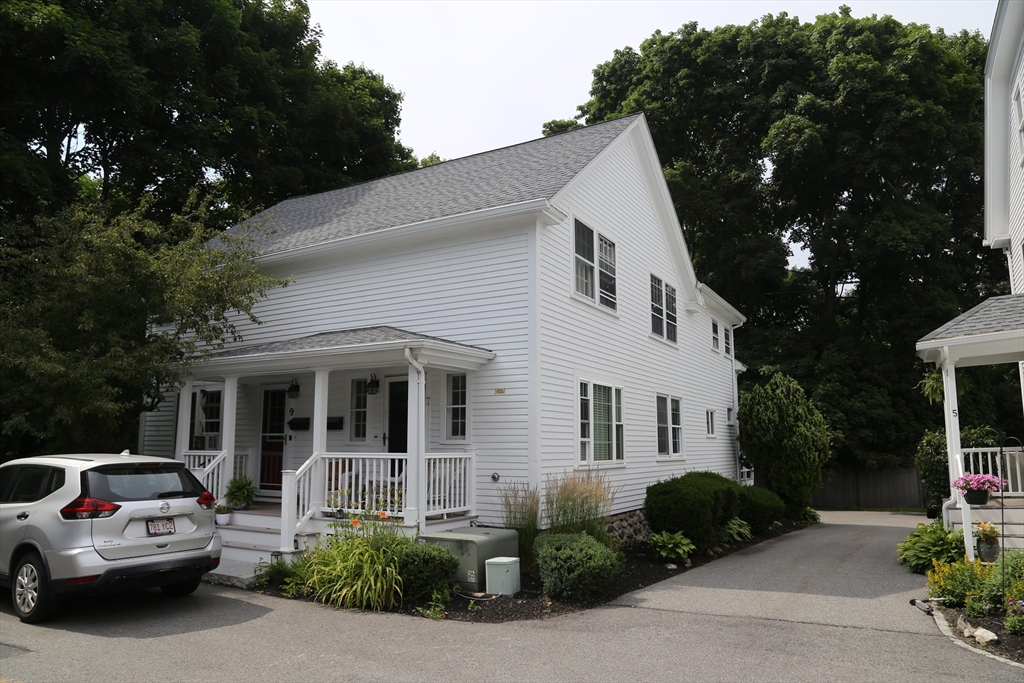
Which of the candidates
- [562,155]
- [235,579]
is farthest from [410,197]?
[235,579]

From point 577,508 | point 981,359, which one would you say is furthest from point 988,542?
point 577,508

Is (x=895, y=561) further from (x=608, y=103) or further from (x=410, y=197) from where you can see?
(x=608, y=103)

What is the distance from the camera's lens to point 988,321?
10195mm

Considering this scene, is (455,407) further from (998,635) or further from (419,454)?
(998,635)

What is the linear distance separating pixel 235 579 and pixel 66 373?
169 inches

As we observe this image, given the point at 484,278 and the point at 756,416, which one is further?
the point at 756,416

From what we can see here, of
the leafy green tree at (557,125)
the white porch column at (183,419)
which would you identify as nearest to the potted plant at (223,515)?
the white porch column at (183,419)

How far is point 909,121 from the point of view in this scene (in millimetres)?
26328

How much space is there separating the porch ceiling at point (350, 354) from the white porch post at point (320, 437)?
27 centimetres

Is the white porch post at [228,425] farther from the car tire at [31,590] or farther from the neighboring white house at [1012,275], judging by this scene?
the neighboring white house at [1012,275]

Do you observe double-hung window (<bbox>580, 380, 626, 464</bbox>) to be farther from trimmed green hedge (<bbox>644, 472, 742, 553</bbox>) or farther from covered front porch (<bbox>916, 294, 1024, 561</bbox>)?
covered front porch (<bbox>916, 294, 1024, 561</bbox>)

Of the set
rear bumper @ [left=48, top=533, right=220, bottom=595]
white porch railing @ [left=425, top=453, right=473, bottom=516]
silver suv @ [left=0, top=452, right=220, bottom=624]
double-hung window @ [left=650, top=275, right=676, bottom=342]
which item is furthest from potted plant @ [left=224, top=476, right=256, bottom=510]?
double-hung window @ [left=650, top=275, right=676, bottom=342]

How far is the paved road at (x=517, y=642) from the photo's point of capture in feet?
18.9

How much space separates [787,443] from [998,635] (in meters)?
12.7
